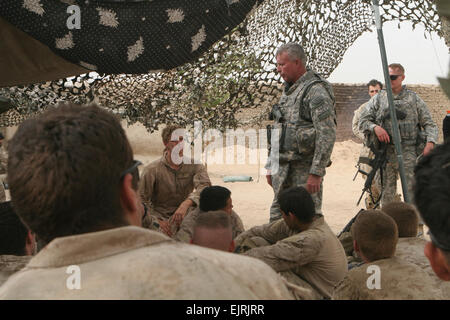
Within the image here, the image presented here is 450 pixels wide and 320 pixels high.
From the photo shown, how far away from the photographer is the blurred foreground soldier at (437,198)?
100 centimetres

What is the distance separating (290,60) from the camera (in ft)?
12.3

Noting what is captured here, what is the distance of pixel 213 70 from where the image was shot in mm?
3303

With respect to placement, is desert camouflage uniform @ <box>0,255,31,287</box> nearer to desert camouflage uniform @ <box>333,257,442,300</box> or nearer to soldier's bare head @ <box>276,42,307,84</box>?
desert camouflage uniform @ <box>333,257,442,300</box>

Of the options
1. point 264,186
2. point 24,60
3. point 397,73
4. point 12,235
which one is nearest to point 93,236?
point 12,235

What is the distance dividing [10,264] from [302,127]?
2.60 m

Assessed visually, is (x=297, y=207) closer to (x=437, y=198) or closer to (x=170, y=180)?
(x=170, y=180)

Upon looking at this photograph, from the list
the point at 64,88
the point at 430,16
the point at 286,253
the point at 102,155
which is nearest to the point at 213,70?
the point at 64,88

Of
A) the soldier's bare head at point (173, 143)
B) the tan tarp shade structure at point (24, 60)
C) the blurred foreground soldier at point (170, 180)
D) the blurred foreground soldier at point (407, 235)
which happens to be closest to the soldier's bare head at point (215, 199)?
the blurred foreground soldier at point (170, 180)

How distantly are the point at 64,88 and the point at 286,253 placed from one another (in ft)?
5.16

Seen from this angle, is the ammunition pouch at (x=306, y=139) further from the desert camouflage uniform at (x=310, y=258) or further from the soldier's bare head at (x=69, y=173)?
the soldier's bare head at (x=69, y=173)

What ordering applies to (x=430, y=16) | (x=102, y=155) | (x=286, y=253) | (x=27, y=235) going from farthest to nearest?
(x=430, y=16) < (x=286, y=253) < (x=27, y=235) < (x=102, y=155)

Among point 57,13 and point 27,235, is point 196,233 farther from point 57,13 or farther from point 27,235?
point 57,13

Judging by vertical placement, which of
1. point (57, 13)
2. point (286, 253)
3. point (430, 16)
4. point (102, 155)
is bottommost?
point (286, 253)

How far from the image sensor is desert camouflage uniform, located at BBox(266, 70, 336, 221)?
3900mm
